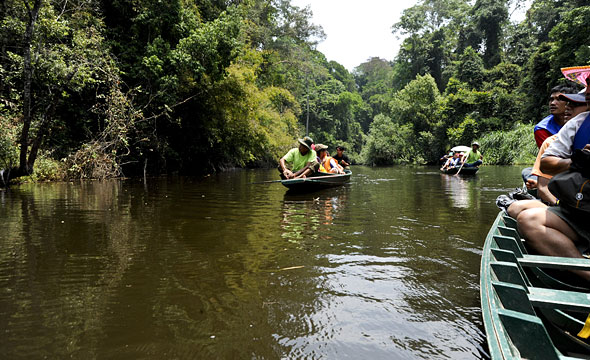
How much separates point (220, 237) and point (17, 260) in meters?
2.02

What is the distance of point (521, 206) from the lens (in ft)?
8.76

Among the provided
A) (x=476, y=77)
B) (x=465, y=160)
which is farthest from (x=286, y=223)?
(x=476, y=77)

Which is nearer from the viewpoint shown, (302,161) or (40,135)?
(302,161)

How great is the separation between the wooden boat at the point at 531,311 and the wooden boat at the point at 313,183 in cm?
624

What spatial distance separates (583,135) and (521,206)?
710 millimetres

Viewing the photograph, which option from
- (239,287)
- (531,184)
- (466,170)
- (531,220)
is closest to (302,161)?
(531,184)

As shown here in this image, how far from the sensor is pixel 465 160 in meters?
14.9

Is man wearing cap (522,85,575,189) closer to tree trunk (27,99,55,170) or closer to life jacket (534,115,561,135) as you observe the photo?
life jacket (534,115,561,135)

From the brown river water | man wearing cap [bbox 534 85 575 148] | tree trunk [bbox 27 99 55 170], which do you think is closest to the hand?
man wearing cap [bbox 534 85 575 148]

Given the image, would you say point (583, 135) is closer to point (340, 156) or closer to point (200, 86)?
point (340, 156)

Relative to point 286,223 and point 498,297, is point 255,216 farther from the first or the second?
point 498,297

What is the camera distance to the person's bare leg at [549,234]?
84.3 inches

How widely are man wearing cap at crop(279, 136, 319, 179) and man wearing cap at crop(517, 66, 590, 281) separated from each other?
657cm

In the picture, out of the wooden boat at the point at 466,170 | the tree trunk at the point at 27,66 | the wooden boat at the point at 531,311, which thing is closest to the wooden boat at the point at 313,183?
the wooden boat at the point at 531,311
